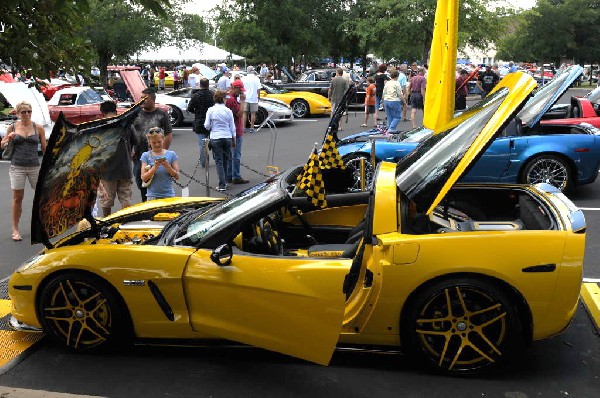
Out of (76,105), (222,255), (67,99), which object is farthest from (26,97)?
(222,255)

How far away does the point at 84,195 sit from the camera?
5254mm

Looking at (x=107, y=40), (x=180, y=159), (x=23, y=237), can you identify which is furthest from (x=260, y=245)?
(x=107, y=40)

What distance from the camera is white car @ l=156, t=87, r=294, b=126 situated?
19.1m

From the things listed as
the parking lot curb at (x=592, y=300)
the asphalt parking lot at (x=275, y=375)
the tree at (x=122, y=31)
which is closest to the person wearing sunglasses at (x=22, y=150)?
the asphalt parking lot at (x=275, y=375)

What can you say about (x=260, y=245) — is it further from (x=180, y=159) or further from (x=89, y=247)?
(x=180, y=159)

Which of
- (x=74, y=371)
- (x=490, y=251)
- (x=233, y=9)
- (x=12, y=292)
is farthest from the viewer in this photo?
(x=233, y=9)

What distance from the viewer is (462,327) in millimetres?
4203

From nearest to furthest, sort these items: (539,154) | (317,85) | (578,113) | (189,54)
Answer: (539,154), (578,113), (317,85), (189,54)

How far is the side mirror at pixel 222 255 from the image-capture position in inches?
165

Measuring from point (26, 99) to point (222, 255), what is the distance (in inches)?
399

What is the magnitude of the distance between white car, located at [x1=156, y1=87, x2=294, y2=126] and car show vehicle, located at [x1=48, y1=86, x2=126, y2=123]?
3.13 metres

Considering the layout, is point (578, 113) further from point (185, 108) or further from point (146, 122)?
point (185, 108)

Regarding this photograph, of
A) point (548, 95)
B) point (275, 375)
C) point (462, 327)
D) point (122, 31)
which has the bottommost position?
point (275, 375)

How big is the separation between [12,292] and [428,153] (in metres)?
3.24
